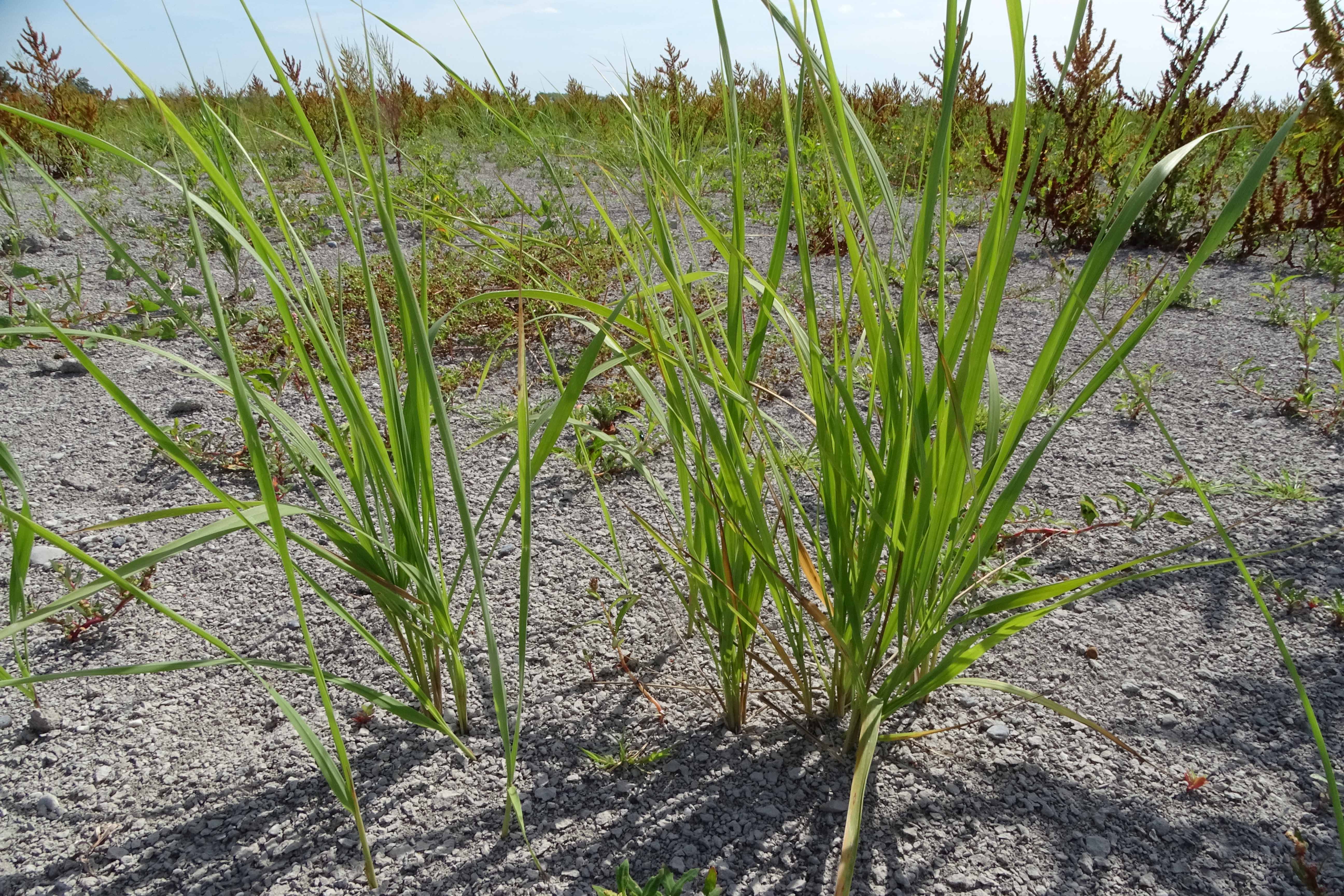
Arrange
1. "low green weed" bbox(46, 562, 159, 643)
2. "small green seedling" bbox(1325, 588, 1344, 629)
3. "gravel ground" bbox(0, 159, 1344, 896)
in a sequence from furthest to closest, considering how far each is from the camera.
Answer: "low green weed" bbox(46, 562, 159, 643), "small green seedling" bbox(1325, 588, 1344, 629), "gravel ground" bbox(0, 159, 1344, 896)

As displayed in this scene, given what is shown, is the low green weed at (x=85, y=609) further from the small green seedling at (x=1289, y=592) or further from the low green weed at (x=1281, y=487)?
the low green weed at (x=1281, y=487)

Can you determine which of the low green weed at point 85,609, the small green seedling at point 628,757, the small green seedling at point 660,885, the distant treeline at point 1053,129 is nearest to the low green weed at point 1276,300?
the distant treeline at point 1053,129

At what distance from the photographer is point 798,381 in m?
2.82

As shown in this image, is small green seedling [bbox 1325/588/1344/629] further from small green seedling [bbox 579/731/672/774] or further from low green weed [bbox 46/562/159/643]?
low green weed [bbox 46/562/159/643]

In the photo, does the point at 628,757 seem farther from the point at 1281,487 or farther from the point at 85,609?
the point at 1281,487

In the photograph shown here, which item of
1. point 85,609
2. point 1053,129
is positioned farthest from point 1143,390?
point 1053,129

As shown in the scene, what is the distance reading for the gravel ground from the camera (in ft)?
3.62

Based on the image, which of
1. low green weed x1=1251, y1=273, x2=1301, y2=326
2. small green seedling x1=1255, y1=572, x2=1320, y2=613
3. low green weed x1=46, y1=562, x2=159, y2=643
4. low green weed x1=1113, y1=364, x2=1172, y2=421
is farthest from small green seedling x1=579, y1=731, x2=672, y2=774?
low green weed x1=1251, y1=273, x2=1301, y2=326

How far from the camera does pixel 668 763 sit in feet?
4.17

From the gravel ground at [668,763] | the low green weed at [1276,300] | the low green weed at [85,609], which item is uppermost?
the low green weed at [1276,300]

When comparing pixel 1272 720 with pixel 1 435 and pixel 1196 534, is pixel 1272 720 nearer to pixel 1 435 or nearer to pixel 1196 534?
pixel 1196 534

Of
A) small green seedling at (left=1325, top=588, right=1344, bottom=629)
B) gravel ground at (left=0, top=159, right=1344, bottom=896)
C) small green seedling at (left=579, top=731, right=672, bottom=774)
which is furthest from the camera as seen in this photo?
small green seedling at (left=1325, top=588, right=1344, bottom=629)

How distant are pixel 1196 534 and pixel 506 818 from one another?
5.30 feet

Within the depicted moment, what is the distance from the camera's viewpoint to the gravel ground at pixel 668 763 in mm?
1104
